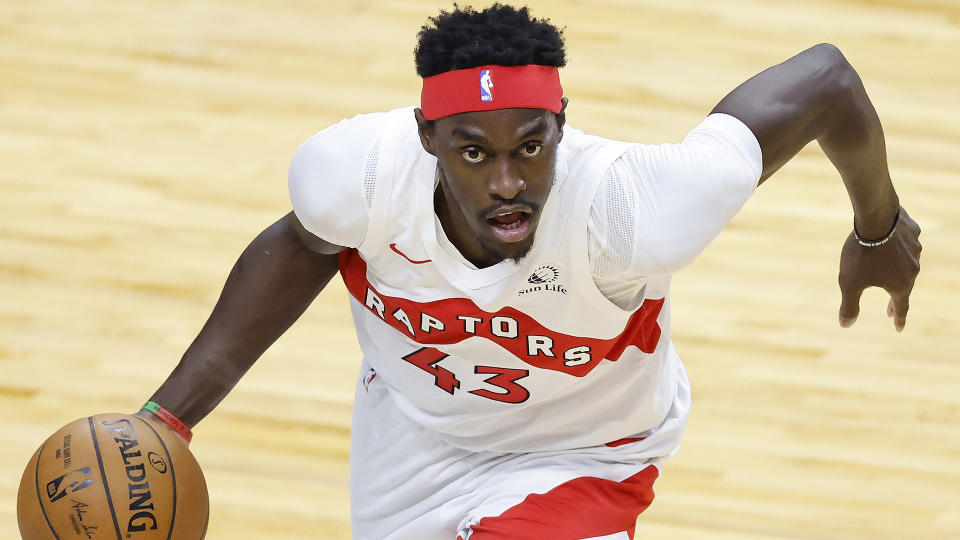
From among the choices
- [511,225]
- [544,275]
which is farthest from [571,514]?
[511,225]

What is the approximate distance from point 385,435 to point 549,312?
21.9 inches

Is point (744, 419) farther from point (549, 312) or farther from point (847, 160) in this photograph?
point (549, 312)

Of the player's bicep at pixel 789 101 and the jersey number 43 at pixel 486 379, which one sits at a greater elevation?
the player's bicep at pixel 789 101

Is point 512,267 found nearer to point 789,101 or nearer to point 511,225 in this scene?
point 511,225

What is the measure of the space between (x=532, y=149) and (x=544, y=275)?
241 mm

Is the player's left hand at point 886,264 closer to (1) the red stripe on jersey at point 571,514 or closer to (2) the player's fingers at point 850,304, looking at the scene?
(2) the player's fingers at point 850,304

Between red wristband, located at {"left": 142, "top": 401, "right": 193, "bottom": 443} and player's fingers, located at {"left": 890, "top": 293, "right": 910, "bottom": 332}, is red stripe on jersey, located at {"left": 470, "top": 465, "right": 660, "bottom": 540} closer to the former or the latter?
red wristband, located at {"left": 142, "top": 401, "right": 193, "bottom": 443}

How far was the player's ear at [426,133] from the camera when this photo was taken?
2.14 meters

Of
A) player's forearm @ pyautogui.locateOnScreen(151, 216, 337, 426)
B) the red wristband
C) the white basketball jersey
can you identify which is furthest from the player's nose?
the red wristband

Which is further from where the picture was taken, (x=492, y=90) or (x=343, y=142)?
(x=343, y=142)

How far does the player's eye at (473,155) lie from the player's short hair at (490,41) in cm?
12

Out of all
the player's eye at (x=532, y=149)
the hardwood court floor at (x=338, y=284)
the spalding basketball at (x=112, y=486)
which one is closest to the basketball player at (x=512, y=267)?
the player's eye at (x=532, y=149)

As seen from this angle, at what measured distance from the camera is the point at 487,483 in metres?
2.55

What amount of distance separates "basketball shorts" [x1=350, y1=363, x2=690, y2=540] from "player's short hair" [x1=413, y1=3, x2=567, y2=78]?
2.56ft
